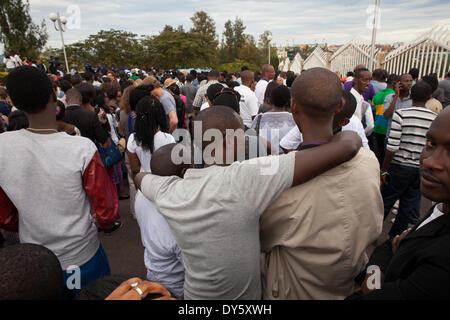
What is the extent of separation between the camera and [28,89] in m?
1.65

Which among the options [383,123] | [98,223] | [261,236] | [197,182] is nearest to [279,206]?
[261,236]

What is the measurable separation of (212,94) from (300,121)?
344cm

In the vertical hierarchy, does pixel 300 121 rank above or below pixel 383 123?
above

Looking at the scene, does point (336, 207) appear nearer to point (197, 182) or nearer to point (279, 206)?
point (279, 206)

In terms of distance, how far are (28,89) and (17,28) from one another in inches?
1263

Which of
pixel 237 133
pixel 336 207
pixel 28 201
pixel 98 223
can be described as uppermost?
pixel 237 133

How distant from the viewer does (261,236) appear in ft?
4.33

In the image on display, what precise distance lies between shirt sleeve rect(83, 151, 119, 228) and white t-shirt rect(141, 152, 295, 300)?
719 mm

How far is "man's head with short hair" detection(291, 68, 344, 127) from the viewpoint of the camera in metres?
1.28

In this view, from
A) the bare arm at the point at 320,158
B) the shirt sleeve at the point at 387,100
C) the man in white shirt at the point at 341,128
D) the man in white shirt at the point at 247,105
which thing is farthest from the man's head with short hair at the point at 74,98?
the shirt sleeve at the point at 387,100

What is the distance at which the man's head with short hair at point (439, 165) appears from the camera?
104 centimetres

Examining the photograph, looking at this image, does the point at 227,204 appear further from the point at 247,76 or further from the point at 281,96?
the point at 247,76

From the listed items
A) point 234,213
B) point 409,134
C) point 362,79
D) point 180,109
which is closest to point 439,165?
point 234,213

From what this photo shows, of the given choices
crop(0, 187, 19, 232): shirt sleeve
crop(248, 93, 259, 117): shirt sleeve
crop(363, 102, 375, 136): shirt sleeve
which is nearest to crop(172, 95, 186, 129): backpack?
crop(248, 93, 259, 117): shirt sleeve
